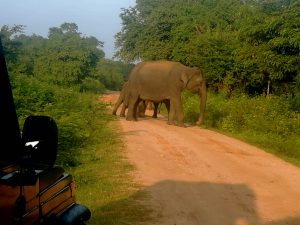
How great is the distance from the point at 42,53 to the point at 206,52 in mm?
15369

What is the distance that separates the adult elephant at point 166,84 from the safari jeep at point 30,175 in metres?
14.2

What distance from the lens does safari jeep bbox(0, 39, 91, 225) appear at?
6.48 feet

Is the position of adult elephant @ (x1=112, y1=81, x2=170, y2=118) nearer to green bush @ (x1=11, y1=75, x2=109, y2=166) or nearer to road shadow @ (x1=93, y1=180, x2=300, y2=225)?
green bush @ (x1=11, y1=75, x2=109, y2=166)

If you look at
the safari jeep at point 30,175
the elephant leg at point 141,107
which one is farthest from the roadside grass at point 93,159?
the elephant leg at point 141,107

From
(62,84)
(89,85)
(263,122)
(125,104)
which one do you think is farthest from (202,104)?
(89,85)

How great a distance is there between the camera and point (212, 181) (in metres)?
8.55

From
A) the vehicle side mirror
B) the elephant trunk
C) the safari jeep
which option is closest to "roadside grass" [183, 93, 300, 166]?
the elephant trunk

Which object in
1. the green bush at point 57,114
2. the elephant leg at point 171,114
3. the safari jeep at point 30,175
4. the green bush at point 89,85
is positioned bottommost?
the green bush at point 89,85

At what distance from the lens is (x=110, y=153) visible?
34.8ft

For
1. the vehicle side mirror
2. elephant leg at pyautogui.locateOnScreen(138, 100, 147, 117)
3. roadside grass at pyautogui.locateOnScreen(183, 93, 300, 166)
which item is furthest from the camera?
elephant leg at pyautogui.locateOnScreen(138, 100, 147, 117)

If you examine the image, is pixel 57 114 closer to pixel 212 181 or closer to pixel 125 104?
pixel 212 181

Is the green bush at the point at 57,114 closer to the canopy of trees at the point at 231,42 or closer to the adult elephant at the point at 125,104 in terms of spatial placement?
the adult elephant at the point at 125,104

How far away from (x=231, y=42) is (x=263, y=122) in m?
7.54

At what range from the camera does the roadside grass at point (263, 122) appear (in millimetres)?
12938
